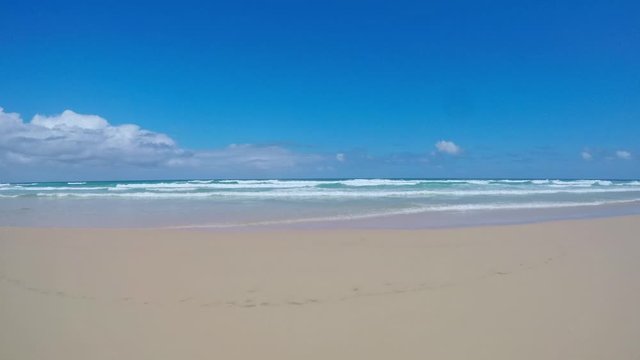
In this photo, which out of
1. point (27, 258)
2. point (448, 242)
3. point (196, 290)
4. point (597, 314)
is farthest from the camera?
point (448, 242)

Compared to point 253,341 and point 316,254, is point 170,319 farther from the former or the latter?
point 316,254

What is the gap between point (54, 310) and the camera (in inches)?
155

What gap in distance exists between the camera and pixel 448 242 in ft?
23.6

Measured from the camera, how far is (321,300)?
4117mm

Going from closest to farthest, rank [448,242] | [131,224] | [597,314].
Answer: [597,314] → [448,242] → [131,224]

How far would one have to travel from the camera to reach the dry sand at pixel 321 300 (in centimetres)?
313

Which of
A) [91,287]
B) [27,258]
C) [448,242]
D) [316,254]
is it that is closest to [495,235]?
[448,242]

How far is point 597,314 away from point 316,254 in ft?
12.4

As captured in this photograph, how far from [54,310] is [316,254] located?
11.7ft

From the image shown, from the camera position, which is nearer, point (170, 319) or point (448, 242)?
point (170, 319)

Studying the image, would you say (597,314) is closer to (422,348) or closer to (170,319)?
(422,348)

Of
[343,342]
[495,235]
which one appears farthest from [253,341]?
[495,235]

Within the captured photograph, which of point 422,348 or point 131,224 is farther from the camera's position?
point 131,224

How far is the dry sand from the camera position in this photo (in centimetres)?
313
